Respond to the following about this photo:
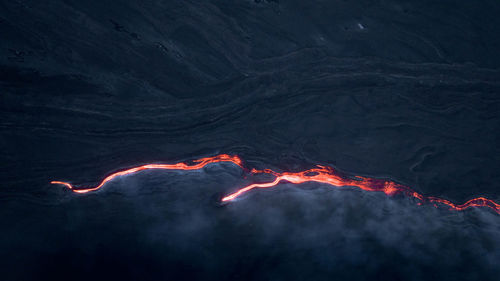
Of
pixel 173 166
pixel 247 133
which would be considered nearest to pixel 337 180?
pixel 247 133

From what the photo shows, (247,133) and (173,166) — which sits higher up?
(247,133)

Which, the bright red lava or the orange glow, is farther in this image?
the bright red lava

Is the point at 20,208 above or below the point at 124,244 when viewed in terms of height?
above

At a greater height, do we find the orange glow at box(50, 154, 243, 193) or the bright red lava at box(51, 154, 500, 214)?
the orange glow at box(50, 154, 243, 193)

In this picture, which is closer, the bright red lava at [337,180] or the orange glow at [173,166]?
the orange glow at [173,166]

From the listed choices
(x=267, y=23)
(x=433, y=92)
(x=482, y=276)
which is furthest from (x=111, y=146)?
(x=482, y=276)

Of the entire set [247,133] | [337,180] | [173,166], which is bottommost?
[337,180]

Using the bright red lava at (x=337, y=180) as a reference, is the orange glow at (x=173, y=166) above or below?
above

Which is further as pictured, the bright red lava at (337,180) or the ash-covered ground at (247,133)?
the bright red lava at (337,180)

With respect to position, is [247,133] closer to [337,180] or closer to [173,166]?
[173,166]

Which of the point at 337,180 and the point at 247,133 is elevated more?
the point at 247,133

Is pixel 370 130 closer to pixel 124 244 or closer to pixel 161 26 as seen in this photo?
pixel 161 26
